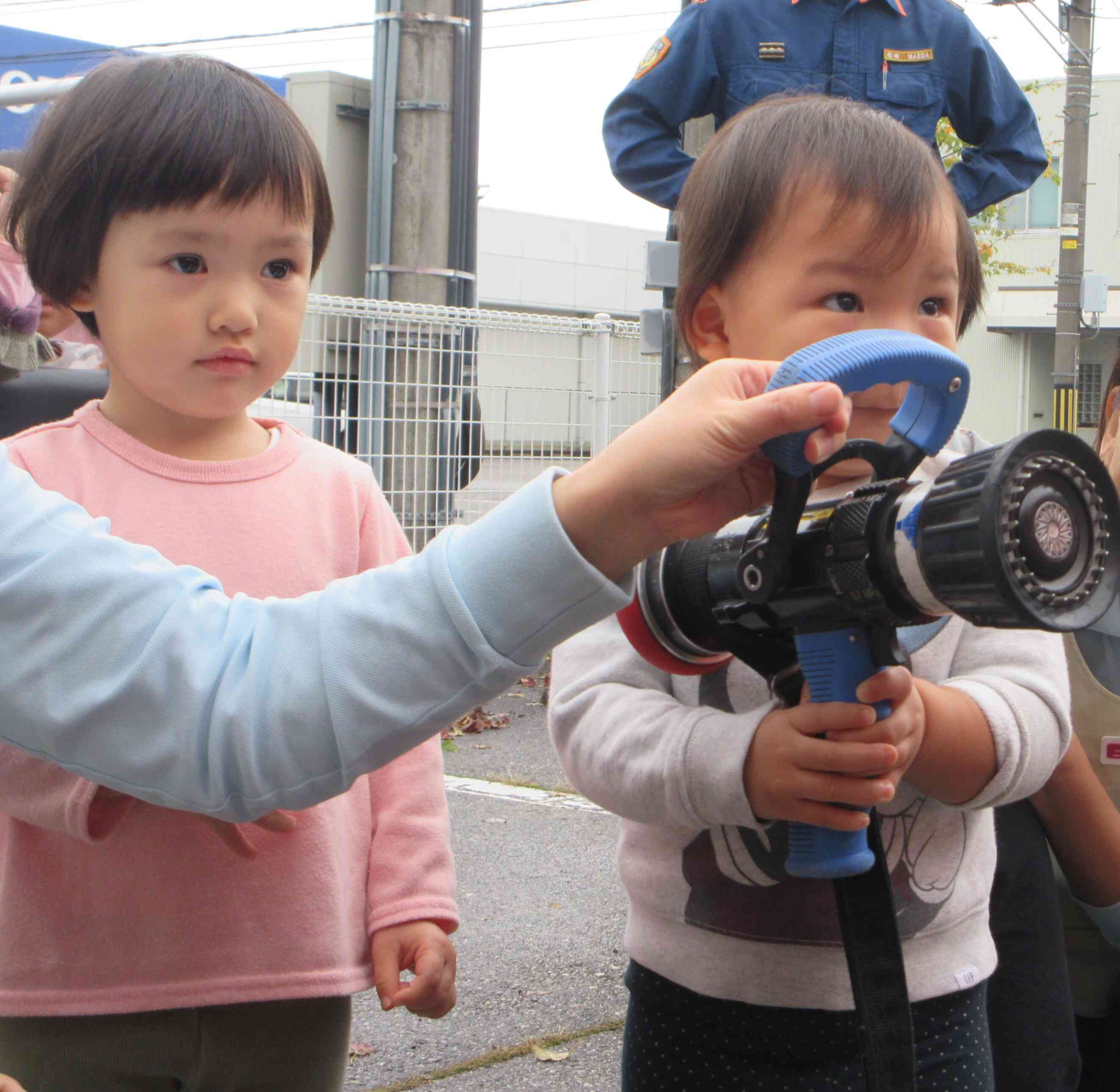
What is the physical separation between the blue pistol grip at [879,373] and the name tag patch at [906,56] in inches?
96.2

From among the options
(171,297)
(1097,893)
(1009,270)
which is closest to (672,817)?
(171,297)

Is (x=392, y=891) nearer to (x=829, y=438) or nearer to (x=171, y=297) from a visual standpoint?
(x=171, y=297)

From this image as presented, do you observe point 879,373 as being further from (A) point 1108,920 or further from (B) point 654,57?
(B) point 654,57

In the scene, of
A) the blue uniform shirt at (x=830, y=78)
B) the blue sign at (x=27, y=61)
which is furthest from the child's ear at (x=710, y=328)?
the blue sign at (x=27, y=61)

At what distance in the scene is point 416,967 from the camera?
4.51 feet

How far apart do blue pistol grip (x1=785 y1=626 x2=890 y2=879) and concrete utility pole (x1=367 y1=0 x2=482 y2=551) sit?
4.38 meters

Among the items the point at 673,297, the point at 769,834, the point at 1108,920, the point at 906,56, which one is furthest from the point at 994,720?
the point at 906,56

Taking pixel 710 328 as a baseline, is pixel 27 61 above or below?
above

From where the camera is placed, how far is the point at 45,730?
93 cm

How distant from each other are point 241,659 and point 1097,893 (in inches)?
61.4

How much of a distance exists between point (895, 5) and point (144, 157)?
92.1 inches

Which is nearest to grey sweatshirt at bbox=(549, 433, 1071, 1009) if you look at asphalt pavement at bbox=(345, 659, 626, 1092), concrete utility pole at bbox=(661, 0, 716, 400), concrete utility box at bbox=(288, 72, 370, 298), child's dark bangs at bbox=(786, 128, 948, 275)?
child's dark bangs at bbox=(786, 128, 948, 275)

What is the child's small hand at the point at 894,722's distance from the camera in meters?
1.03

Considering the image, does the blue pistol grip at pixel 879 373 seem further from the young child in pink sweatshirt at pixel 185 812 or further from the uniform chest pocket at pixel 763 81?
the uniform chest pocket at pixel 763 81
